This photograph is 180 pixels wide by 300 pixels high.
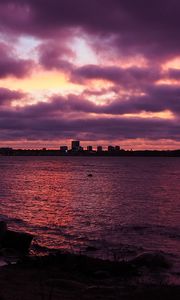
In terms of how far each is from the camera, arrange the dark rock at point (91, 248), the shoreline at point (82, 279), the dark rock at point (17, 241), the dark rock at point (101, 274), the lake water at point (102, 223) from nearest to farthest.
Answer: the shoreline at point (82, 279) → the dark rock at point (101, 274) → the dark rock at point (17, 241) → the dark rock at point (91, 248) → the lake water at point (102, 223)

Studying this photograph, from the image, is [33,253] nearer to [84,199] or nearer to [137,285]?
[137,285]

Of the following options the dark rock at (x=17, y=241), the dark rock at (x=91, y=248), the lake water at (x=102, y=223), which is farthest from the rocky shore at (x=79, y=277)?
the dark rock at (x=91, y=248)

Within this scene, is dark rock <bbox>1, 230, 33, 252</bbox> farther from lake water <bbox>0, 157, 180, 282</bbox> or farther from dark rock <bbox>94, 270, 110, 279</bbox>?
dark rock <bbox>94, 270, 110, 279</bbox>

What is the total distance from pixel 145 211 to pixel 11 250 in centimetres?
2364

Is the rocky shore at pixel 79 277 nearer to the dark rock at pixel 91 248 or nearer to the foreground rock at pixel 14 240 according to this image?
the foreground rock at pixel 14 240

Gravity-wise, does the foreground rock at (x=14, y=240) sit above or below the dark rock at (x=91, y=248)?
above

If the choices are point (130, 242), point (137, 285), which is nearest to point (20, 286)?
point (137, 285)

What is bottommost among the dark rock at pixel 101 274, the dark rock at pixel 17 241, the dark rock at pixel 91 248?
the dark rock at pixel 91 248

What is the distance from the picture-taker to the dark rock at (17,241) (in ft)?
68.8

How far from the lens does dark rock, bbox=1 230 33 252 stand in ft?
68.8

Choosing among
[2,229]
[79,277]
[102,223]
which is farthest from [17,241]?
[102,223]

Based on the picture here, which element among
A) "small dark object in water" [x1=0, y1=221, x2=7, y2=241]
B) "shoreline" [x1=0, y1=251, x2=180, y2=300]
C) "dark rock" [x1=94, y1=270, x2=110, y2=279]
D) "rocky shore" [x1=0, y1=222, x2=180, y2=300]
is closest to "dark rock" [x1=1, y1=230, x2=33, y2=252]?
"rocky shore" [x1=0, y1=222, x2=180, y2=300]

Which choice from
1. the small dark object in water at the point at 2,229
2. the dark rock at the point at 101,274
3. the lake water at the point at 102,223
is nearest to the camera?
the dark rock at the point at 101,274

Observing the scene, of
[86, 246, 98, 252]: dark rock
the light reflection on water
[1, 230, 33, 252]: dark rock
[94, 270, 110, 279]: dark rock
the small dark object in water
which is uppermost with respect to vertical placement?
the small dark object in water
